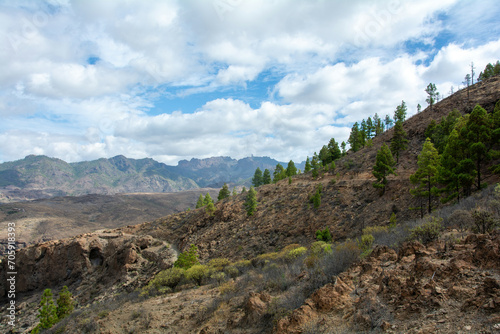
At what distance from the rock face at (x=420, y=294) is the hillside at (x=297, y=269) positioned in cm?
3

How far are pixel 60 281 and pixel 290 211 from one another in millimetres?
45054

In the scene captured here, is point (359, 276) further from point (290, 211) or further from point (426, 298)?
point (290, 211)

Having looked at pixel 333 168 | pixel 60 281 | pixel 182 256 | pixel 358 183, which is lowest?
pixel 60 281

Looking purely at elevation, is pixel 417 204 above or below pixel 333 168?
below

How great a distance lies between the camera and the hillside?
6910 mm

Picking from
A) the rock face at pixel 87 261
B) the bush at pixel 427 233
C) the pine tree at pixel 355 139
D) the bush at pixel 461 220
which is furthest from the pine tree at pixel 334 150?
the bush at pixel 427 233

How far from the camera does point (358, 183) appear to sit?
41.1m

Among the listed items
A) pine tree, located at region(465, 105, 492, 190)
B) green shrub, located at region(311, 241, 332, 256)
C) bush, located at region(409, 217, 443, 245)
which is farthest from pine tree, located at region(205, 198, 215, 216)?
bush, located at region(409, 217, 443, 245)

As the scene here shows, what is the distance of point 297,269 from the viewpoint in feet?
46.3

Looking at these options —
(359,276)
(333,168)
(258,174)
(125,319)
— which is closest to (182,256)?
(125,319)

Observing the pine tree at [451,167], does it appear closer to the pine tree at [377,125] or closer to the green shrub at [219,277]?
the green shrub at [219,277]

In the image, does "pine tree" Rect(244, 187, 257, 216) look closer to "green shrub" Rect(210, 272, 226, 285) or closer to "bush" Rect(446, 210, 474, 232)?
"green shrub" Rect(210, 272, 226, 285)

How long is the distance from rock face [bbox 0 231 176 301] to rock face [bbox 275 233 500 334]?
37.5 m

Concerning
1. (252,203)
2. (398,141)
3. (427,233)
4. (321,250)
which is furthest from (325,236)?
(398,141)
